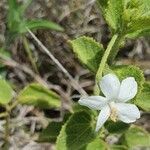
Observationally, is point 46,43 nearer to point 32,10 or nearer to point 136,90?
point 32,10

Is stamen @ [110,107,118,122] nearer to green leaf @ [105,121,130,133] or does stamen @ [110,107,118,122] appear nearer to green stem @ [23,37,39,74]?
green leaf @ [105,121,130,133]

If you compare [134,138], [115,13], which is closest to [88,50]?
[115,13]

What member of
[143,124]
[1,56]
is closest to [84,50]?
[1,56]

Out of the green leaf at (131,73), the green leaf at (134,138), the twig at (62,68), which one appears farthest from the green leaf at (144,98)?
the twig at (62,68)

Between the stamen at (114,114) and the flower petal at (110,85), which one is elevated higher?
the flower petal at (110,85)

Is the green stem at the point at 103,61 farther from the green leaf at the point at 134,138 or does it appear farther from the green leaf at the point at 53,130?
the green leaf at the point at 134,138

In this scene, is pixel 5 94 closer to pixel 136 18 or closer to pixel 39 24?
pixel 39 24
